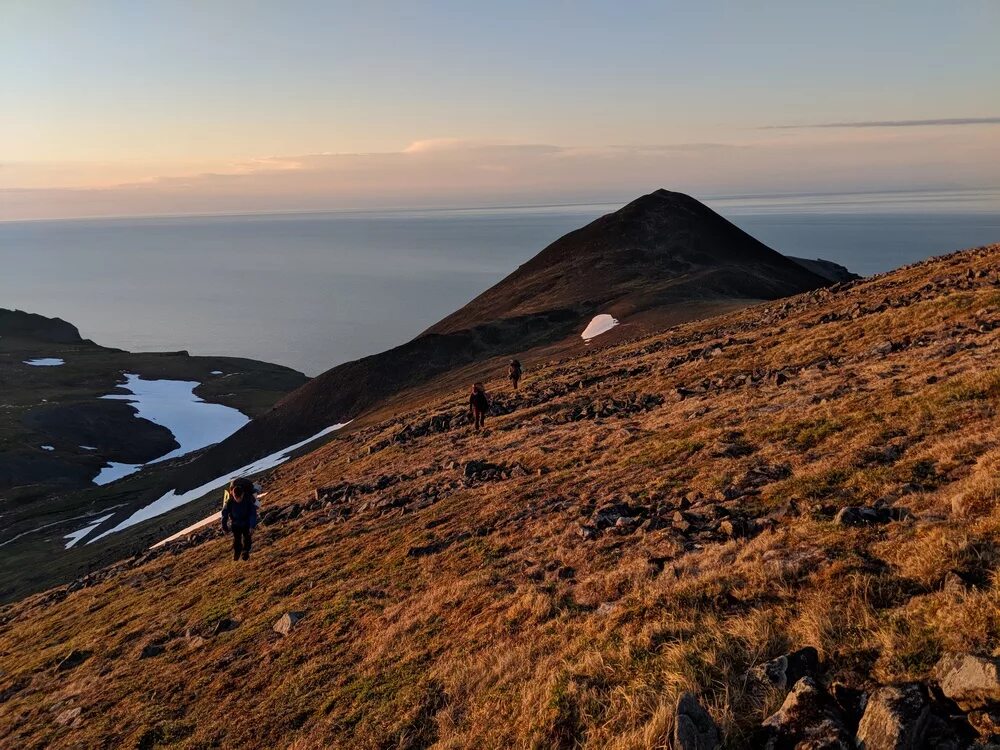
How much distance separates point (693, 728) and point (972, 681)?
98.6 inches

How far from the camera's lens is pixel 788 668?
260 inches

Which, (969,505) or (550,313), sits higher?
(969,505)

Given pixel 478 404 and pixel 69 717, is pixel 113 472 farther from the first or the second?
pixel 69 717

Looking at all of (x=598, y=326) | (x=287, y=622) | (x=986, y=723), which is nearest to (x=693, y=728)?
(x=986, y=723)

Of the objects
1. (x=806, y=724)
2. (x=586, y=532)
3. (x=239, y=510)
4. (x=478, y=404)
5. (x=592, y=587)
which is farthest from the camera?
(x=478, y=404)

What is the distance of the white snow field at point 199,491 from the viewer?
165 feet

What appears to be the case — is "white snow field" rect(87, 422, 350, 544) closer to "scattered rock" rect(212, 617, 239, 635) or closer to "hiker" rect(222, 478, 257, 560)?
"hiker" rect(222, 478, 257, 560)

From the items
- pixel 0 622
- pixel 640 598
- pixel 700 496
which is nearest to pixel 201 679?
pixel 640 598

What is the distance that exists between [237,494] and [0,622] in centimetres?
1941

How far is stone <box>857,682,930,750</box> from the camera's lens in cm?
500

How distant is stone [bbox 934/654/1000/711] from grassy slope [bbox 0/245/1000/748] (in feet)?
1.90

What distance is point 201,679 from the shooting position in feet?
42.1

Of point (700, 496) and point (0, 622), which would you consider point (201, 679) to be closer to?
point (700, 496)

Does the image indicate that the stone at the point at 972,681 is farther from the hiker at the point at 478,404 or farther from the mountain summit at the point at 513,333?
the mountain summit at the point at 513,333
